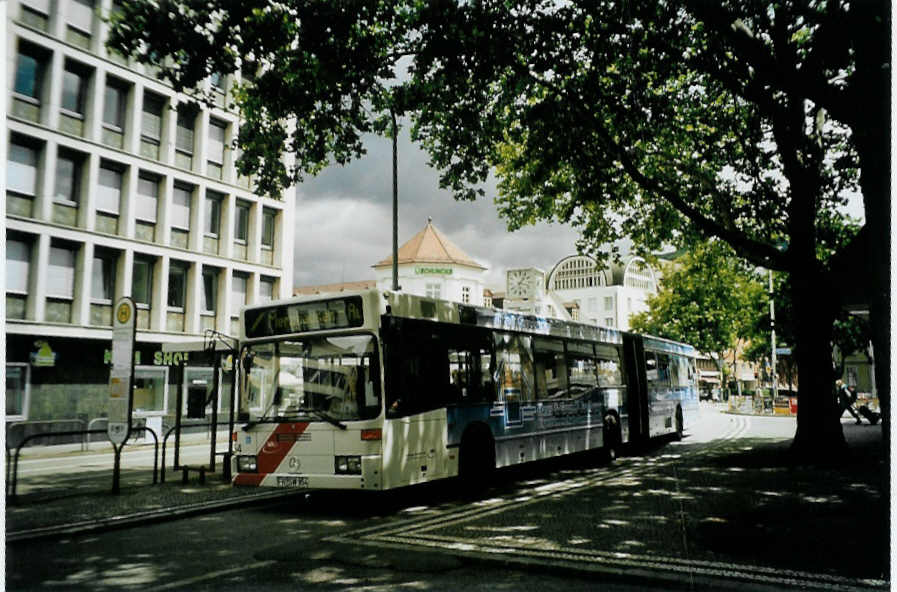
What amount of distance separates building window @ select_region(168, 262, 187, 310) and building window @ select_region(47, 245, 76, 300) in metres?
7.39

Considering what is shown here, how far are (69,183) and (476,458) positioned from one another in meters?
9.03

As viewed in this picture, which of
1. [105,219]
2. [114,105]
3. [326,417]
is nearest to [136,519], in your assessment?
[326,417]

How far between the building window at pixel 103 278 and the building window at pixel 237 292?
1041 centimetres

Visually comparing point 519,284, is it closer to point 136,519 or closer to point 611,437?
point 611,437

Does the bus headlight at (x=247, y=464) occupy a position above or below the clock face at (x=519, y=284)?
below

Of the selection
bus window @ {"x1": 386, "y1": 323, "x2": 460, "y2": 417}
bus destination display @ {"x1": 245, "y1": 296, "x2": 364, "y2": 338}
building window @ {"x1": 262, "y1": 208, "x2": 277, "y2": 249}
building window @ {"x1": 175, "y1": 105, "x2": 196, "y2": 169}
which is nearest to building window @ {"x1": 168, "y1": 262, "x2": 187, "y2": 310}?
building window @ {"x1": 175, "y1": 105, "x2": 196, "y2": 169}

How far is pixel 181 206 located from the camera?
23.8 metres

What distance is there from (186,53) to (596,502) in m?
7.28

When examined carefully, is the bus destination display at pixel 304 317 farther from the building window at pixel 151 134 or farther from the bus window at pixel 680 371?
the bus window at pixel 680 371

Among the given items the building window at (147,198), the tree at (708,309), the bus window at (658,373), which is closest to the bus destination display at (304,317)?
the building window at (147,198)

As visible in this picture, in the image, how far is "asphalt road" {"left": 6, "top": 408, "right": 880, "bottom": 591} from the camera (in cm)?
595

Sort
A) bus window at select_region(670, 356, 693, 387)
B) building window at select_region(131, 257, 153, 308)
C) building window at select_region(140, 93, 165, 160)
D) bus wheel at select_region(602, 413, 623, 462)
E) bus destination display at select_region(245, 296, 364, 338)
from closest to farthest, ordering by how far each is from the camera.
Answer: bus destination display at select_region(245, 296, 364, 338) < bus wheel at select_region(602, 413, 623, 462) < building window at select_region(140, 93, 165, 160) < building window at select_region(131, 257, 153, 308) < bus window at select_region(670, 356, 693, 387)

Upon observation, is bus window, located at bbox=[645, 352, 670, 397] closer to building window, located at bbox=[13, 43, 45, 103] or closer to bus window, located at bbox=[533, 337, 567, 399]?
bus window, located at bbox=[533, 337, 567, 399]

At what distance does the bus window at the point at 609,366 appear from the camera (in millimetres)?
15578
